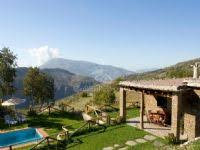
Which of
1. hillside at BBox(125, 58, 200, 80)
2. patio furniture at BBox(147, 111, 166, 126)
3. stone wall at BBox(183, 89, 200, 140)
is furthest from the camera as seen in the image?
hillside at BBox(125, 58, 200, 80)

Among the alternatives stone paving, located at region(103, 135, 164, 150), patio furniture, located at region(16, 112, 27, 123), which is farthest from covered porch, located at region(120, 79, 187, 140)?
patio furniture, located at region(16, 112, 27, 123)

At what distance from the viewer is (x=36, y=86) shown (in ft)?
117

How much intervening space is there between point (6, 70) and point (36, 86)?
194 inches

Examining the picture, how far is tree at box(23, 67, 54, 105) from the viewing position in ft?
115

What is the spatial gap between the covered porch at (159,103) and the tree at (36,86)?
15.1m

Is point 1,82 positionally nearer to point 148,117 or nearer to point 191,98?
point 148,117

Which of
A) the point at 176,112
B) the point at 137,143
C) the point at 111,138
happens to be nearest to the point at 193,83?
the point at 176,112

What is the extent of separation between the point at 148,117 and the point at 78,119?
7562 millimetres

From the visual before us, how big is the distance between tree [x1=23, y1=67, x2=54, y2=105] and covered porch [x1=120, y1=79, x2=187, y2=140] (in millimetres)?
15051

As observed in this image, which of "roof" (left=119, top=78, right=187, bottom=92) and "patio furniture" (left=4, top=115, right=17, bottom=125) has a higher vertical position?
"roof" (left=119, top=78, right=187, bottom=92)

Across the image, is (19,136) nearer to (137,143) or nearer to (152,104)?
(137,143)

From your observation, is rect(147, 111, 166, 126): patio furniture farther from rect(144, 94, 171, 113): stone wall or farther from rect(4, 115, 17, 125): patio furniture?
rect(4, 115, 17, 125): patio furniture

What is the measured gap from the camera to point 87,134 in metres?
21.6

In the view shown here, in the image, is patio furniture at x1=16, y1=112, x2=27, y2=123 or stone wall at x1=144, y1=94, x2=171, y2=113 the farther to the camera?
patio furniture at x1=16, y1=112, x2=27, y2=123
